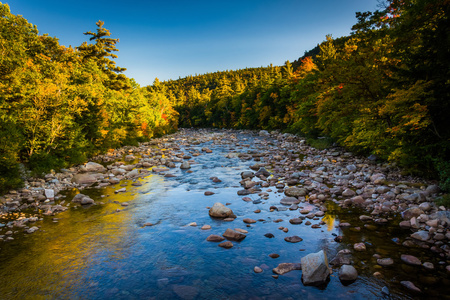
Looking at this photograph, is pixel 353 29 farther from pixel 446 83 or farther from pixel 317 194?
pixel 317 194

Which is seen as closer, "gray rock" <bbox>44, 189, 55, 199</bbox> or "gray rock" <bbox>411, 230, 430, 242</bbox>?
"gray rock" <bbox>411, 230, 430, 242</bbox>

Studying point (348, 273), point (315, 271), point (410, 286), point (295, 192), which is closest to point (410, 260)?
point (410, 286)

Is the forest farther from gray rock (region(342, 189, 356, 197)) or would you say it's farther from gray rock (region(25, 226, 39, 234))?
gray rock (region(25, 226, 39, 234))

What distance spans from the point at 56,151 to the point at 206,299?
59.8 feet

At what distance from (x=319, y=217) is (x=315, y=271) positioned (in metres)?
4.06

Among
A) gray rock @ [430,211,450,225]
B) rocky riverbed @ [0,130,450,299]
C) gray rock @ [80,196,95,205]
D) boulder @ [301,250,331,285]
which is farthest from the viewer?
gray rock @ [80,196,95,205]

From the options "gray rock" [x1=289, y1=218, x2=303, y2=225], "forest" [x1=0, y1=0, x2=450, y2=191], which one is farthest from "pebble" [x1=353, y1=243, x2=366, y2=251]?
"forest" [x1=0, y1=0, x2=450, y2=191]

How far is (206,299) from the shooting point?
18.5ft

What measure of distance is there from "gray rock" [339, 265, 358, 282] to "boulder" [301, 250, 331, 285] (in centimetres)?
30

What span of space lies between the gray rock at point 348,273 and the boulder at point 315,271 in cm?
30

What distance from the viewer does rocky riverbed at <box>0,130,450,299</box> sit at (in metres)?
6.02

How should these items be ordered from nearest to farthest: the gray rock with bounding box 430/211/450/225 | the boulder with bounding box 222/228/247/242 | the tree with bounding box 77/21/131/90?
the gray rock with bounding box 430/211/450/225 < the boulder with bounding box 222/228/247/242 < the tree with bounding box 77/21/131/90

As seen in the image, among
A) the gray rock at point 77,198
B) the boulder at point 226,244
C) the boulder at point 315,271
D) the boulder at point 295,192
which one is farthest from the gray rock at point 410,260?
the gray rock at point 77,198

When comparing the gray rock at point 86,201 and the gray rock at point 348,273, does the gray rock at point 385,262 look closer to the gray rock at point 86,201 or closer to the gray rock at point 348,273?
the gray rock at point 348,273
